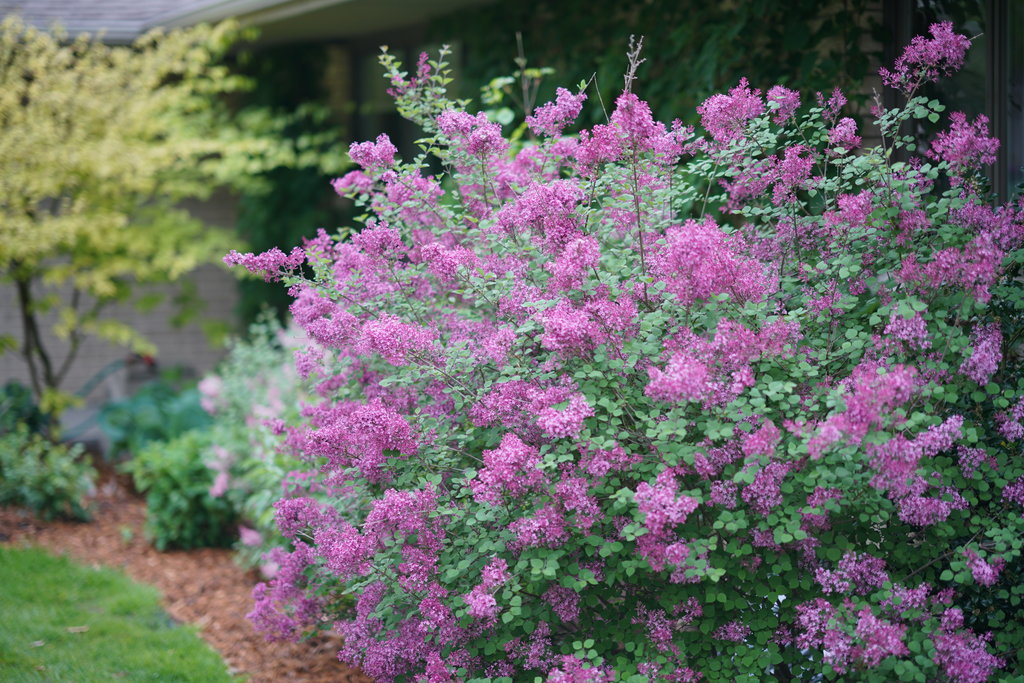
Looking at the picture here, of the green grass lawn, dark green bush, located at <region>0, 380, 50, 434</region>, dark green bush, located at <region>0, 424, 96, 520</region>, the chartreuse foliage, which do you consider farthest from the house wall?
the green grass lawn

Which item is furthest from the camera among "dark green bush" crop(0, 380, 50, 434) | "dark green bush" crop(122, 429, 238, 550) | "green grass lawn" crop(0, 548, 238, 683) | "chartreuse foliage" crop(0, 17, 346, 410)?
"dark green bush" crop(0, 380, 50, 434)

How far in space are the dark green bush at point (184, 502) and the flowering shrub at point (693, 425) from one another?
120 inches

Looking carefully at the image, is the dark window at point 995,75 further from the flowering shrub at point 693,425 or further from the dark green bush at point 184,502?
the dark green bush at point 184,502

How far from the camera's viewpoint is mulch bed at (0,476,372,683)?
13.8 ft

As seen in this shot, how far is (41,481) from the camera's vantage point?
624 cm

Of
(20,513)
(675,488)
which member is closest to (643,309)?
(675,488)

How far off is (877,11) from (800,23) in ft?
1.16

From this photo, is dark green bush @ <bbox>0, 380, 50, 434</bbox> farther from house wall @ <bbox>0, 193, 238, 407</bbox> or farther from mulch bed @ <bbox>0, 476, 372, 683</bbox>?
house wall @ <bbox>0, 193, 238, 407</bbox>

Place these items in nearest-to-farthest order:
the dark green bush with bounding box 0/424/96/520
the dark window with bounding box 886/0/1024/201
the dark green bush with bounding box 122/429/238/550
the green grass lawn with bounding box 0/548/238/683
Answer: the green grass lawn with bounding box 0/548/238/683, the dark window with bounding box 886/0/1024/201, the dark green bush with bounding box 122/429/238/550, the dark green bush with bounding box 0/424/96/520

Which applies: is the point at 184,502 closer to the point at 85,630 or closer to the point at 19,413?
the point at 85,630

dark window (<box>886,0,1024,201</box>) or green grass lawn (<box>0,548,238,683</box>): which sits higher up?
dark window (<box>886,0,1024,201</box>)

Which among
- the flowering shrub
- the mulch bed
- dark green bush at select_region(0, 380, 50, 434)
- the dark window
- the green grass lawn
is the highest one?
the dark window

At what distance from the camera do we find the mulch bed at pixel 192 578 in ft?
13.8

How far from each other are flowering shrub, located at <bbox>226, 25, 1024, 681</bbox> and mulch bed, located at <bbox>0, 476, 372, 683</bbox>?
4.11ft
